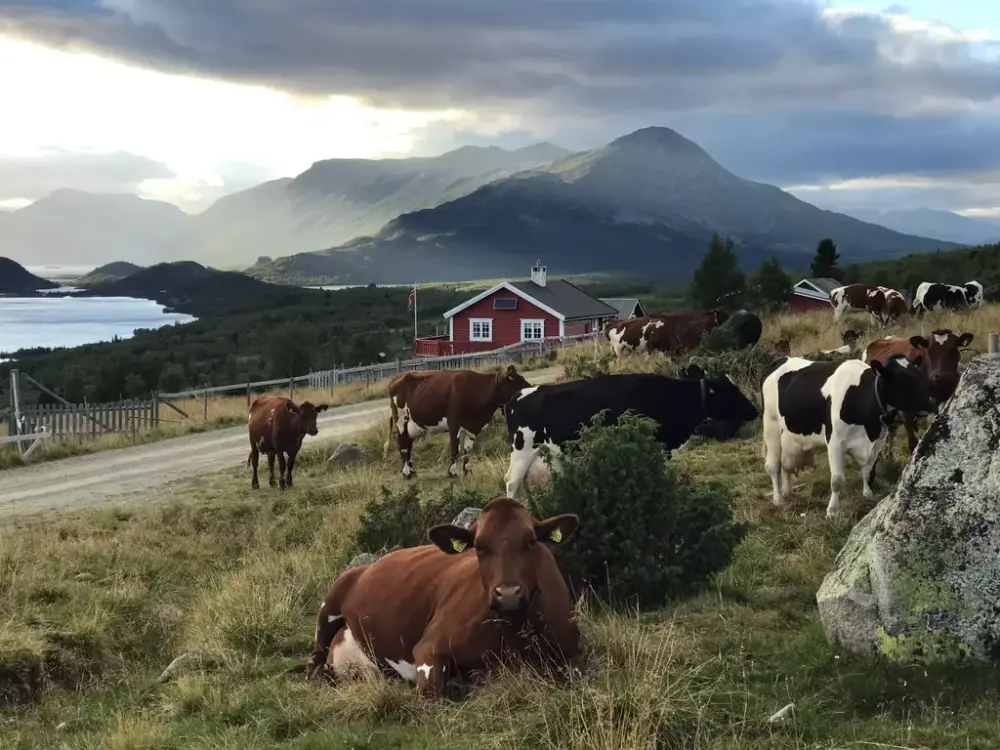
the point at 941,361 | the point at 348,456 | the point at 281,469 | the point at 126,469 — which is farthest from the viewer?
the point at 126,469

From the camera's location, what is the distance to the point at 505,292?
Result: 5434 cm

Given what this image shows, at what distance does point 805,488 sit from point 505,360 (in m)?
30.6

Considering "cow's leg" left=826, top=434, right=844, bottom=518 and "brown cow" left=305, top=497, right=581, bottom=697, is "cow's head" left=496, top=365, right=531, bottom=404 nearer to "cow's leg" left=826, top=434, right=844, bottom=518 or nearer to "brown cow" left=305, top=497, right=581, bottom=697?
"cow's leg" left=826, top=434, right=844, bottom=518

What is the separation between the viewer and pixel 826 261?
60.4m

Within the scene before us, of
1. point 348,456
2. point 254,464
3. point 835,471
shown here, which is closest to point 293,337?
point 348,456

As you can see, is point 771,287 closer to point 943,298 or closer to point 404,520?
point 943,298

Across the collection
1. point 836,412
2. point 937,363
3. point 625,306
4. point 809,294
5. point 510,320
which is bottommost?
point 836,412

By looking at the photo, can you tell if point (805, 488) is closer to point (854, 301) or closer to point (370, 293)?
point (854, 301)

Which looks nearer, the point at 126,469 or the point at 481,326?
the point at 126,469

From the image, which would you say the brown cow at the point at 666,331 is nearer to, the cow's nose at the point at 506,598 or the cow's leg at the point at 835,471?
the cow's leg at the point at 835,471

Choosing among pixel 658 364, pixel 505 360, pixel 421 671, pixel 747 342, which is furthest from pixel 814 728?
pixel 505 360

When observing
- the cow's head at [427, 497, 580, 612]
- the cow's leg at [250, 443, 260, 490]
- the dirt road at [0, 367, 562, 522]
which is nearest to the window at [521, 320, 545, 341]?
the dirt road at [0, 367, 562, 522]

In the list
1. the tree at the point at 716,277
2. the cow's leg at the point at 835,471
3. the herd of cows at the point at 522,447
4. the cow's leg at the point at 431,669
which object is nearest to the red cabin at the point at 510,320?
the tree at the point at 716,277

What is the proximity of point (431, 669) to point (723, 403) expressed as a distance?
7.87m
